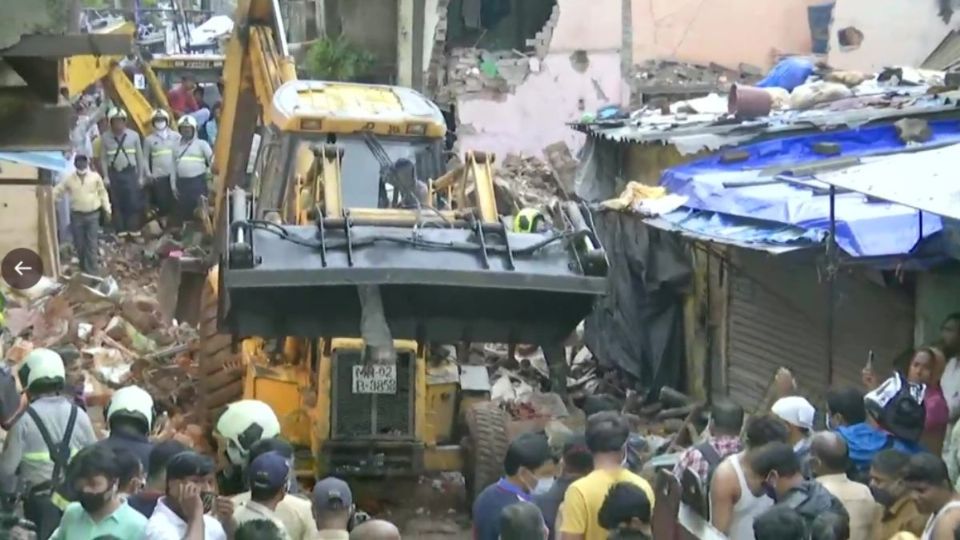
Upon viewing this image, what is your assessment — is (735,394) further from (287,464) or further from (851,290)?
(287,464)

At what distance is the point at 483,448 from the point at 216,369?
271 cm

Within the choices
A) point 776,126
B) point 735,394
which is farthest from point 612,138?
point 735,394

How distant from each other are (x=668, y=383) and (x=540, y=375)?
1385 millimetres

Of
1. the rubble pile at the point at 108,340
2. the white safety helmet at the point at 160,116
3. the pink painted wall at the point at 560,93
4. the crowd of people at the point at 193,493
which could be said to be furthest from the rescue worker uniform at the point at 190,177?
the crowd of people at the point at 193,493

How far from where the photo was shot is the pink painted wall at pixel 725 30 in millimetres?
26375

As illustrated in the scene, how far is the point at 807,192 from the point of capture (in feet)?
40.9

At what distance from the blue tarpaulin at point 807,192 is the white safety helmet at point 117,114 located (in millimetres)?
8743

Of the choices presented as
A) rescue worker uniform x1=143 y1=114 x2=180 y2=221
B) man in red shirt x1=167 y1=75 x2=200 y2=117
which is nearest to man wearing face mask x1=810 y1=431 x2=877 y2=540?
rescue worker uniform x1=143 y1=114 x2=180 y2=221

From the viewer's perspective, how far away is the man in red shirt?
2869 cm

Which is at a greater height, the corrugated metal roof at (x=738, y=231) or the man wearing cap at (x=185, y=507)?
the man wearing cap at (x=185, y=507)

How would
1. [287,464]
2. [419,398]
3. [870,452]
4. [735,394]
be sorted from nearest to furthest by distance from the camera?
[287,464] → [870,452] → [419,398] → [735,394]

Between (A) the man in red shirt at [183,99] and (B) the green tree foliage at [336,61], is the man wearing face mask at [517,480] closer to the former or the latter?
(B) the green tree foliage at [336,61]

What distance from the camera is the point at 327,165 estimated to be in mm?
11836

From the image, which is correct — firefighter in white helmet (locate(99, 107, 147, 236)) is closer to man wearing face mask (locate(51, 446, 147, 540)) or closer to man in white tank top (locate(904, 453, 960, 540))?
man wearing face mask (locate(51, 446, 147, 540))
